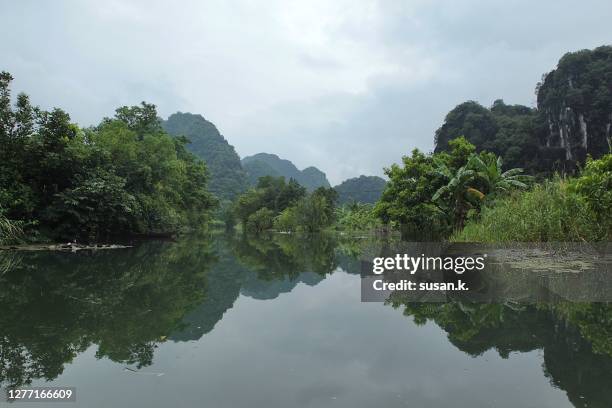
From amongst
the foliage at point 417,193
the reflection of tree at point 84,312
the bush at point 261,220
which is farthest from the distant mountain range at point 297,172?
the reflection of tree at point 84,312

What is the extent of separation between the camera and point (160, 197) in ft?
86.9

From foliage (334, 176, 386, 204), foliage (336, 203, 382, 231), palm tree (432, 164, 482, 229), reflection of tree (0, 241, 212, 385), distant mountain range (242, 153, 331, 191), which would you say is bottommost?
reflection of tree (0, 241, 212, 385)

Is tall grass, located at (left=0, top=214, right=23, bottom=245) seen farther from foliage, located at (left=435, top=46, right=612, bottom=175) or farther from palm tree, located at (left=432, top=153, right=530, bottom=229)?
foliage, located at (left=435, top=46, right=612, bottom=175)

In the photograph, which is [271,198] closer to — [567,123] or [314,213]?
[314,213]

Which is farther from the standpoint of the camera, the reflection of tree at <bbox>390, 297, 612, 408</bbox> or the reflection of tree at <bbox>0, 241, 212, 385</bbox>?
the reflection of tree at <bbox>0, 241, 212, 385</bbox>

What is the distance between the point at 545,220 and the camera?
1112 centimetres

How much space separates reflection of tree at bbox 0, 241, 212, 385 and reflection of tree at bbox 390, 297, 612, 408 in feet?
11.4

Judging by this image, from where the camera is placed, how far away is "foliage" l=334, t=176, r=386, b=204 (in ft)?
361

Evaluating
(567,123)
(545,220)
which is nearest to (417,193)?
(545,220)

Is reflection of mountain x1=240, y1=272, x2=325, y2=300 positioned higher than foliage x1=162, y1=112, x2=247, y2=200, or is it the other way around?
foliage x1=162, y1=112, x2=247, y2=200

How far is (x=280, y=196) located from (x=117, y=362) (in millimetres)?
59503

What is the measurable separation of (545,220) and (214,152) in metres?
105

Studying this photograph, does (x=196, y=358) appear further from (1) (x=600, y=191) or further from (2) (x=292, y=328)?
(1) (x=600, y=191)

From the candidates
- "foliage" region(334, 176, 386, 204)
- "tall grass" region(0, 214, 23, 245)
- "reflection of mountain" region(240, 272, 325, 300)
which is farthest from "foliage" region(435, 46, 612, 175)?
"foliage" region(334, 176, 386, 204)
